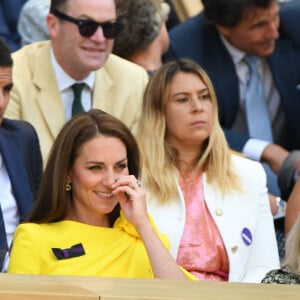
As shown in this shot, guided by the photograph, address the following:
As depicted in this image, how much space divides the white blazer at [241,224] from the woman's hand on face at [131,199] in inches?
Answer: 28.7

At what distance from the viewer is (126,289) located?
2.58m

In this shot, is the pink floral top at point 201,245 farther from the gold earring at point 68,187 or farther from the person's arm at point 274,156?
the person's arm at point 274,156

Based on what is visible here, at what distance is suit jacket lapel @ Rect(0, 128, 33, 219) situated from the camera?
189 inches

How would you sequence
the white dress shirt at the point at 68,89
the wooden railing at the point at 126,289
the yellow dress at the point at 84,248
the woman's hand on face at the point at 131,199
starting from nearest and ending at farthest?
the wooden railing at the point at 126,289
the yellow dress at the point at 84,248
the woman's hand on face at the point at 131,199
the white dress shirt at the point at 68,89

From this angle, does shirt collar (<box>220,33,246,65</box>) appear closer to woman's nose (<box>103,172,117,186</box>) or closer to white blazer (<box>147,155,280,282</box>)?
white blazer (<box>147,155,280,282</box>)

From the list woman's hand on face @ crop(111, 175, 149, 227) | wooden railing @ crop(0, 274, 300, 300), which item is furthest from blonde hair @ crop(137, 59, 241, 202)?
wooden railing @ crop(0, 274, 300, 300)

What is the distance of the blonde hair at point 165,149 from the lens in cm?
510

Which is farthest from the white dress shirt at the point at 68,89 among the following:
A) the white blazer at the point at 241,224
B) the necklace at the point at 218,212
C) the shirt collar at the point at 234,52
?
the shirt collar at the point at 234,52

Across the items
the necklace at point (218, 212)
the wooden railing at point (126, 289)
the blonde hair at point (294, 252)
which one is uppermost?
the wooden railing at point (126, 289)

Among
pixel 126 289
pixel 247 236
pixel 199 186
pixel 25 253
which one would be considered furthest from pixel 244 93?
pixel 126 289

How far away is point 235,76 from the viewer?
645 cm

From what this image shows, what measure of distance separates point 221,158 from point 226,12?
4.79 ft

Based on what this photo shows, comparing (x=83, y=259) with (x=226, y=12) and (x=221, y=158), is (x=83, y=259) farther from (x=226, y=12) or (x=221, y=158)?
(x=226, y=12)

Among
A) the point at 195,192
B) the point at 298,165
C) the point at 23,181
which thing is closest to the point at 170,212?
the point at 195,192
